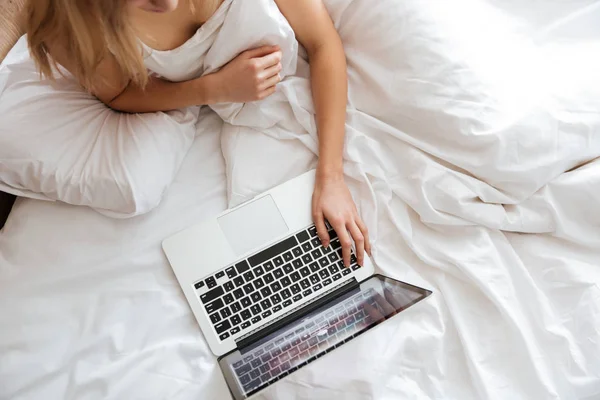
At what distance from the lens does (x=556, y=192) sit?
69 centimetres

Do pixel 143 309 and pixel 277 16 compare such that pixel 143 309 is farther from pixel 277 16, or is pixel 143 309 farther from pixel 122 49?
pixel 277 16

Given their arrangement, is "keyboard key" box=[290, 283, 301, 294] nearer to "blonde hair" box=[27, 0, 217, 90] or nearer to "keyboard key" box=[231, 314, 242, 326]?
"keyboard key" box=[231, 314, 242, 326]

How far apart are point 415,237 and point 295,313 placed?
22 centimetres

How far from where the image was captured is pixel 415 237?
2.33ft

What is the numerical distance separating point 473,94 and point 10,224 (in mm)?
737

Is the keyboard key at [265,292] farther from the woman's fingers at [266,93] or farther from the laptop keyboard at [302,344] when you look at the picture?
the woman's fingers at [266,93]

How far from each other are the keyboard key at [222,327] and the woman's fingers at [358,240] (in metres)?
0.21

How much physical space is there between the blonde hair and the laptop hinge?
0.40 m

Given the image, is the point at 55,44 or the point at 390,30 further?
the point at 390,30

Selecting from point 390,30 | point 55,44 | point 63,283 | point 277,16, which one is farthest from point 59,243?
point 390,30

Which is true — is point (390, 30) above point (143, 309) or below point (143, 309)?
above

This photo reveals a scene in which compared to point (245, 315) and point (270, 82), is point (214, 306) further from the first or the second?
point (270, 82)

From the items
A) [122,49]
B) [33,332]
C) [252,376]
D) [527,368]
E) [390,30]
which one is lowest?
[527,368]

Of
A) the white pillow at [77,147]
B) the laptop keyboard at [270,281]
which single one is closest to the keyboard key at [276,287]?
the laptop keyboard at [270,281]
